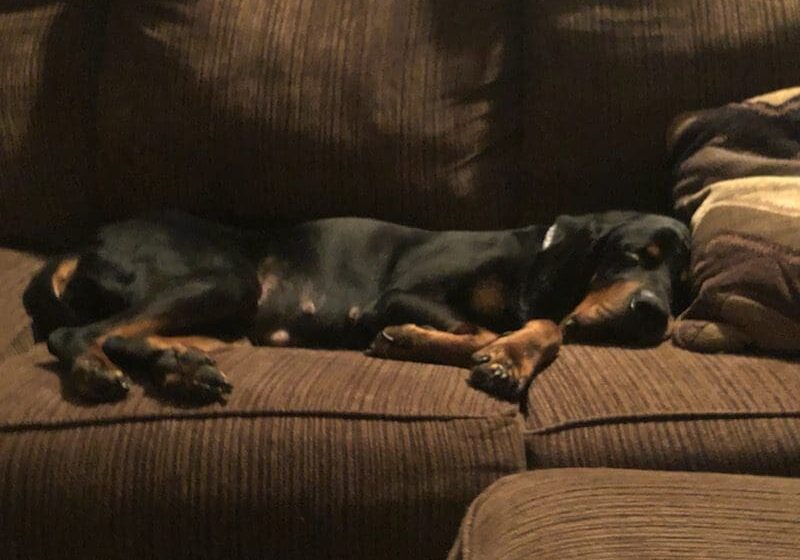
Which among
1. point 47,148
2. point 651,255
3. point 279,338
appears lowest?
point 279,338

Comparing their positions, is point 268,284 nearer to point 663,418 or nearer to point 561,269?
point 561,269

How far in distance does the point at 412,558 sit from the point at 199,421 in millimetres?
372

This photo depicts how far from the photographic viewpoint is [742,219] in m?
1.71

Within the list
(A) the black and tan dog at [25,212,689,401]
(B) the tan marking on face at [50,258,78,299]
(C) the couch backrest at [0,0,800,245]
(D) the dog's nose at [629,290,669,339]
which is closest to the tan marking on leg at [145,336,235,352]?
(A) the black and tan dog at [25,212,689,401]

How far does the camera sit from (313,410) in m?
1.41

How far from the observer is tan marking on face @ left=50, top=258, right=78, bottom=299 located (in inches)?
69.8

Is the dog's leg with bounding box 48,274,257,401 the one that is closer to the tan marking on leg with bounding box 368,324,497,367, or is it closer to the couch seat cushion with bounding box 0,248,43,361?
the couch seat cushion with bounding box 0,248,43,361

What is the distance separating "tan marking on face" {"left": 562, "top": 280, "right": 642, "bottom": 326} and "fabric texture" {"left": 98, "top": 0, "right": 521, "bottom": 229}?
36cm

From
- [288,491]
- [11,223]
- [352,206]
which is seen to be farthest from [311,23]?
[288,491]

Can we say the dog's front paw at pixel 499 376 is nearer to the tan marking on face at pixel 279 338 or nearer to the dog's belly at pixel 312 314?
the dog's belly at pixel 312 314

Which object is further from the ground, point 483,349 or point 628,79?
point 628,79

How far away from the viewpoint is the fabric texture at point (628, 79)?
6.49 ft

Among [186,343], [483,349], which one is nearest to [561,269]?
[483,349]

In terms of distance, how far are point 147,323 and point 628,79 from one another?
3.64ft
